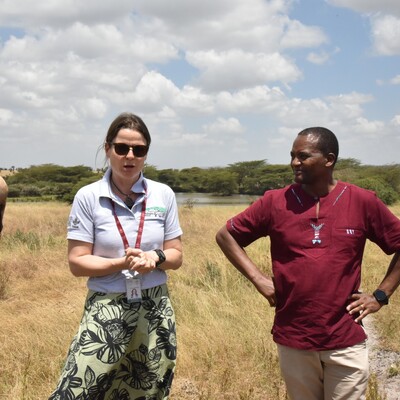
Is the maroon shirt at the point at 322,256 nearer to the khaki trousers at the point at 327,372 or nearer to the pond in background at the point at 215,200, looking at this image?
the khaki trousers at the point at 327,372

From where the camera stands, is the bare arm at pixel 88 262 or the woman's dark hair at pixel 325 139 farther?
the woman's dark hair at pixel 325 139

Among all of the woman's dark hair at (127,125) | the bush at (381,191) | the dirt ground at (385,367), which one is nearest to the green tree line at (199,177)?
the bush at (381,191)

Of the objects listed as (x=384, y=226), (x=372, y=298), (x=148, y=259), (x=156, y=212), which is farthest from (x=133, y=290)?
(x=384, y=226)

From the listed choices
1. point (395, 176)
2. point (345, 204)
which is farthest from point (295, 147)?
point (395, 176)

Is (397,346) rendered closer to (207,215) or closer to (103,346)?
(103,346)

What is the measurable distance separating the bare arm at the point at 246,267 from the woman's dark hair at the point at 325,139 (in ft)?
2.22

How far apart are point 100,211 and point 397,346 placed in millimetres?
3510

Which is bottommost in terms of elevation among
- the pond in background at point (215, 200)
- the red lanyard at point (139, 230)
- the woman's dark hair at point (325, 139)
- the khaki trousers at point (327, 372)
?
the pond in background at point (215, 200)

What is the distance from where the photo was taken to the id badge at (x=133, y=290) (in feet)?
8.23

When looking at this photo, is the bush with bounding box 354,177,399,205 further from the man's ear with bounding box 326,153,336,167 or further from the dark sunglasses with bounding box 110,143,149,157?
the dark sunglasses with bounding box 110,143,149,157

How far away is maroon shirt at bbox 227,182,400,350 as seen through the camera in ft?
7.95

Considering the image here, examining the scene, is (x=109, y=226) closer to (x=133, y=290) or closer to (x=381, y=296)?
(x=133, y=290)

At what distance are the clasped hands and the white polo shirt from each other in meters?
0.11

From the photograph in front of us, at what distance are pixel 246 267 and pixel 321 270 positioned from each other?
1.42 ft
